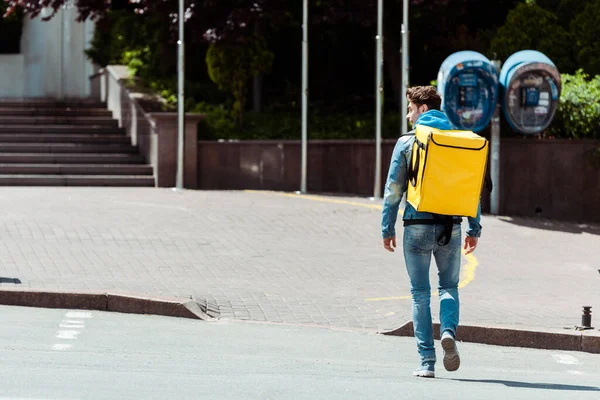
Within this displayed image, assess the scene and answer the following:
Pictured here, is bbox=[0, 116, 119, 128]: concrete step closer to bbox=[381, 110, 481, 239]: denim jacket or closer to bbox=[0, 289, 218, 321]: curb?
bbox=[0, 289, 218, 321]: curb

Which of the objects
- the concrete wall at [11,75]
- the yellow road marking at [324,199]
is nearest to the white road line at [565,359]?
the yellow road marking at [324,199]

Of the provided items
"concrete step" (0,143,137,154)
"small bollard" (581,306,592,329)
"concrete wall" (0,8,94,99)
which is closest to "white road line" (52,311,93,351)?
"small bollard" (581,306,592,329)

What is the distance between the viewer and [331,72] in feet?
93.2

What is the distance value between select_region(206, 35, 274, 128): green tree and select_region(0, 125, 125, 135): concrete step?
2.24 metres

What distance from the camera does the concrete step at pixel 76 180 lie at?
70.3ft

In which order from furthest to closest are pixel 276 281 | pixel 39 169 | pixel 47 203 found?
pixel 39 169, pixel 47 203, pixel 276 281

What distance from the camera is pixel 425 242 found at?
25.2 feet

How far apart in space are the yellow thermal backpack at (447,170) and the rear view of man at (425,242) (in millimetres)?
133

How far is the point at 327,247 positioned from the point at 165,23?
10.7 meters

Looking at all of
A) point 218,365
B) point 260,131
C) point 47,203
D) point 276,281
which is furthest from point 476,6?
point 218,365

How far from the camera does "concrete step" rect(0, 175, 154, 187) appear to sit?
21438 mm

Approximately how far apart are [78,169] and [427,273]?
1521 centimetres

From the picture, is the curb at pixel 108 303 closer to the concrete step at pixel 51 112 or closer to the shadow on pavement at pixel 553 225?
the shadow on pavement at pixel 553 225

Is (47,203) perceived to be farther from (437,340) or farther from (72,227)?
(437,340)
